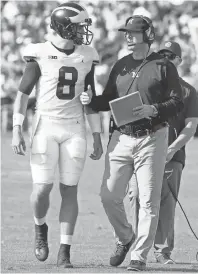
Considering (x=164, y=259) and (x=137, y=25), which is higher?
(x=137, y=25)

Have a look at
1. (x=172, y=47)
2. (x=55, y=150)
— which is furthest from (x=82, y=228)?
(x=55, y=150)

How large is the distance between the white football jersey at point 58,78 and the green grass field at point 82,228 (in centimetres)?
130

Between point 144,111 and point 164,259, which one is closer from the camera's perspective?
point 144,111

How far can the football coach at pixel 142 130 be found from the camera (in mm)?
7492

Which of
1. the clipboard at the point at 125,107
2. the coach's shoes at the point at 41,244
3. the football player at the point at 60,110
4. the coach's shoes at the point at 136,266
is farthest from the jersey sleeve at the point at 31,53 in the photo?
the coach's shoes at the point at 136,266

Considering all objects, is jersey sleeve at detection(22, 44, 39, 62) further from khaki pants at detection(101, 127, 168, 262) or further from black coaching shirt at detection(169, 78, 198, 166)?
black coaching shirt at detection(169, 78, 198, 166)

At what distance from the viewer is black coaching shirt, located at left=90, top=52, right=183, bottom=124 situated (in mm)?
7484

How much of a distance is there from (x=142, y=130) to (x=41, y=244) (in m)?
1.27

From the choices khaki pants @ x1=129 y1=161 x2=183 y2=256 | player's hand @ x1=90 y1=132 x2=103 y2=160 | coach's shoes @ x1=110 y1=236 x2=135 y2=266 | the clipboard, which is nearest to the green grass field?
coach's shoes @ x1=110 y1=236 x2=135 y2=266

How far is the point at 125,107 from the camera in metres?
7.45

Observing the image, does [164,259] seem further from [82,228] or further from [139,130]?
[82,228]

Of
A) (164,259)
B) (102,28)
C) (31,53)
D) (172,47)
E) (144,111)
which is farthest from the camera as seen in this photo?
(102,28)

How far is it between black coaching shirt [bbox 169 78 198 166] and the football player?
1092mm

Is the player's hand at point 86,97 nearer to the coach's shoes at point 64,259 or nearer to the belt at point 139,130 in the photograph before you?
the belt at point 139,130
